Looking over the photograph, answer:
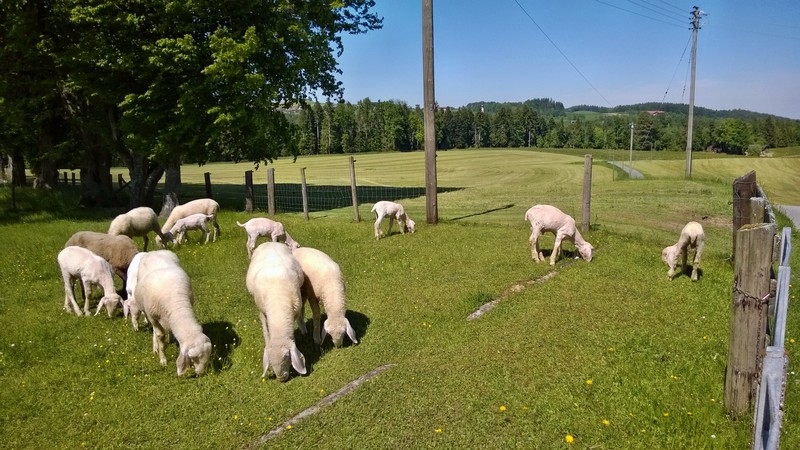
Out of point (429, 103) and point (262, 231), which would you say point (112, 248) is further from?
point (429, 103)

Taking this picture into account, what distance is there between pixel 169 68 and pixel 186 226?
627 centimetres

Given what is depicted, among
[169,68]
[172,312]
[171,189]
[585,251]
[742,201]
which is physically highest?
[169,68]

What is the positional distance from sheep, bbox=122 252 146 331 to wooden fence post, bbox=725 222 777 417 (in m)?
7.93

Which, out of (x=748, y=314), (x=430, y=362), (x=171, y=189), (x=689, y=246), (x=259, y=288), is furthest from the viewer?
(x=171, y=189)

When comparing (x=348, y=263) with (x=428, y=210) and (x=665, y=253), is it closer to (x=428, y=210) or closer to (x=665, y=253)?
(x=428, y=210)

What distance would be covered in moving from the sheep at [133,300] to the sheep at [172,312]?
0.32 meters

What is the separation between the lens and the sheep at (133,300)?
8594 millimetres

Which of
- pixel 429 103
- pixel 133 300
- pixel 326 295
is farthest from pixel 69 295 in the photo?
pixel 429 103

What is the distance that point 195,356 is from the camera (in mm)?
6949

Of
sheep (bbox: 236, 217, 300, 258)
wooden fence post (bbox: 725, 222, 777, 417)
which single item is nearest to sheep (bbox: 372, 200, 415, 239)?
sheep (bbox: 236, 217, 300, 258)

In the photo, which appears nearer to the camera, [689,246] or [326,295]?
→ [326,295]

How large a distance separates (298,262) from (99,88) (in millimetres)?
15147

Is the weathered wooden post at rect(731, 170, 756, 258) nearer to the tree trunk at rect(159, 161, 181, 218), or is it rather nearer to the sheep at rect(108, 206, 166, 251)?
the sheep at rect(108, 206, 166, 251)

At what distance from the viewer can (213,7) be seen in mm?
18719
